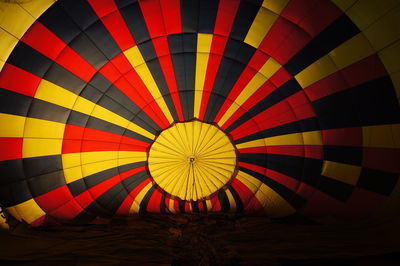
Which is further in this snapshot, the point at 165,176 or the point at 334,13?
the point at 165,176

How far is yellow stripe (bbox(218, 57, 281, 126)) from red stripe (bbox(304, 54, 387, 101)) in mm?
430

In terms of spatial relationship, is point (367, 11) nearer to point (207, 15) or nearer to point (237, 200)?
point (207, 15)

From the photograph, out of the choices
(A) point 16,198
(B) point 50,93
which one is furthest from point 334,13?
(A) point 16,198

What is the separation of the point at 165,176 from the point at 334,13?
2517 millimetres

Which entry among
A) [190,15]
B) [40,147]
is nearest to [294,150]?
[190,15]

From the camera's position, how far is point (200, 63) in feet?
8.98

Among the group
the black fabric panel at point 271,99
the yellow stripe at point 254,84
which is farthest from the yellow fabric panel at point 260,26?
the black fabric panel at point 271,99

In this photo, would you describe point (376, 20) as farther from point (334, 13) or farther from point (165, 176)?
point (165, 176)

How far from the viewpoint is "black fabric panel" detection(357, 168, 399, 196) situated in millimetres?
2557

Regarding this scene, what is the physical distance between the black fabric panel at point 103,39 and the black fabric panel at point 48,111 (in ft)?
2.61

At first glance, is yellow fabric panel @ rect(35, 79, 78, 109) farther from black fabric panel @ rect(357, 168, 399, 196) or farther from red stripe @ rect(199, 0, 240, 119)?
black fabric panel @ rect(357, 168, 399, 196)

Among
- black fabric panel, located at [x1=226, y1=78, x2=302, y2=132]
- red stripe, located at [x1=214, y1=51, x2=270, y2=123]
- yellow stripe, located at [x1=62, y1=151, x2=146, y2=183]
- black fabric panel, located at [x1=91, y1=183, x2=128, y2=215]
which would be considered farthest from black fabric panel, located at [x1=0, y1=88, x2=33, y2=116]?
black fabric panel, located at [x1=226, y1=78, x2=302, y2=132]

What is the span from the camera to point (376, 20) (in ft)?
7.23

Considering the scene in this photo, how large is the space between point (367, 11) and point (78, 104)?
302 centimetres
